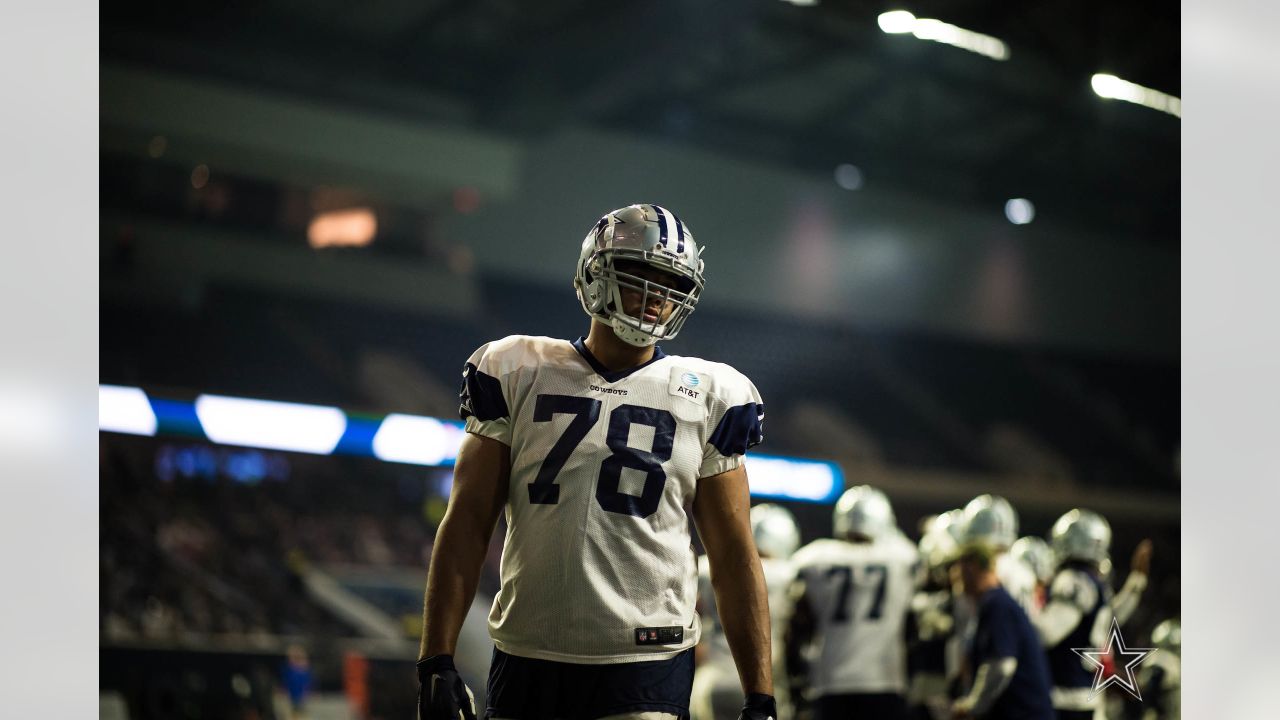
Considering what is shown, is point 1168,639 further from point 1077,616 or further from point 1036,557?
point 1077,616

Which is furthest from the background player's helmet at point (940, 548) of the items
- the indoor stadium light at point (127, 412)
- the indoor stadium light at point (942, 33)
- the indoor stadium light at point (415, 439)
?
the indoor stadium light at point (127, 412)

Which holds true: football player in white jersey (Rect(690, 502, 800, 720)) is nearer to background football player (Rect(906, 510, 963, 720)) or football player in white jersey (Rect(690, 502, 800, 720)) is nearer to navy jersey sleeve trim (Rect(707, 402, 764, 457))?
background football player (Rect(906, 510, 963, 720))

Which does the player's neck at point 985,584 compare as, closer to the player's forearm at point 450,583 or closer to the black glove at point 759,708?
the black glove at point 759,708

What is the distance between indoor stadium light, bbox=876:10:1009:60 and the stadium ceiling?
16 centimetres

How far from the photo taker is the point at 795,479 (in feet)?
47.2

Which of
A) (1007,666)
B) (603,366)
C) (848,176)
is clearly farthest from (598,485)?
(848,176)

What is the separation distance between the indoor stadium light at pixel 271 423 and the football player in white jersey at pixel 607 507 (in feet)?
34.3

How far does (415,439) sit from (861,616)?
806 centimetres

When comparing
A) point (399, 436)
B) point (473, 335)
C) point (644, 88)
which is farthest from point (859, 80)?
point (399, 436)

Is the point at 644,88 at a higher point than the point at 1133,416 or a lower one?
higher

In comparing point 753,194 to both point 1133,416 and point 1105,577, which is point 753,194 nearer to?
point 1133,416

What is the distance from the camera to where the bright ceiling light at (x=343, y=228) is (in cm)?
1302

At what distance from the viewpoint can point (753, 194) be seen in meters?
14.2
